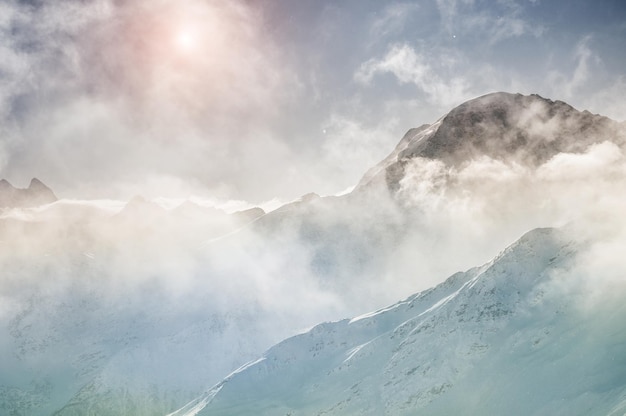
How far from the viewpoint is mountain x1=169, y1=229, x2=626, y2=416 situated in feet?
322

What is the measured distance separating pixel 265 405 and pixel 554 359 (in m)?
67.5

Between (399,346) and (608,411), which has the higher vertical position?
(399,346)

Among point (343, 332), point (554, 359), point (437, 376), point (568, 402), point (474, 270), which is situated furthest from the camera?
point (343, 332)

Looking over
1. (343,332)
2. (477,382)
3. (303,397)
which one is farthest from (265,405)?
(477,382)

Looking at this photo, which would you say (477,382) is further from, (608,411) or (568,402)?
(608,411)

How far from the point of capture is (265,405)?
136 meters

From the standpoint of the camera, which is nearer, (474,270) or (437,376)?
(437,376)

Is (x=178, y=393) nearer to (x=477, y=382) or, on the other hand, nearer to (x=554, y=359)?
(x=477, y=382)

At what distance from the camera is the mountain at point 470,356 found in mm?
98062

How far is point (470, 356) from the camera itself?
117 metres

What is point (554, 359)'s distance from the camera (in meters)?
104

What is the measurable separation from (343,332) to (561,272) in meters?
61.2

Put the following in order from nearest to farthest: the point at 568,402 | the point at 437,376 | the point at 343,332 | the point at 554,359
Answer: the point at 568,402 < the point at 554,359 < the point at 437,376 < the point at 343,332

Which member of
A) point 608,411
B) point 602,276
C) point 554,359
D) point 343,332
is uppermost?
point 343,332
